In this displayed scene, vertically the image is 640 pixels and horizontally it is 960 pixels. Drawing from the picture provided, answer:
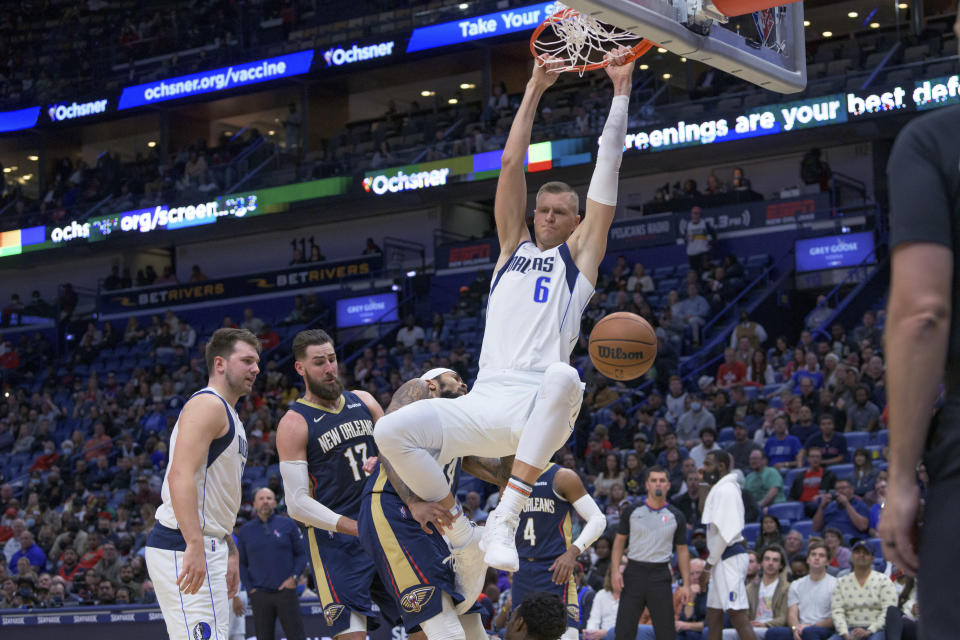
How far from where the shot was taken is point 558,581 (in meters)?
8.19

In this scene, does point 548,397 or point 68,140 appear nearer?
point 548,397

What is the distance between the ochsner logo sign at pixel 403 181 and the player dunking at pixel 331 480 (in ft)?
62.1

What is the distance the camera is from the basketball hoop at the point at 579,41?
6.07 meters

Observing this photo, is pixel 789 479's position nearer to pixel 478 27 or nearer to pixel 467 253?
pixel 467 253

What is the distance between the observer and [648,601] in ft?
33.8

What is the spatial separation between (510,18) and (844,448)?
51.6ft

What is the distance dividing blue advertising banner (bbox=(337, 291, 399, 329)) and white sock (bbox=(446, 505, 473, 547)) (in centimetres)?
2115

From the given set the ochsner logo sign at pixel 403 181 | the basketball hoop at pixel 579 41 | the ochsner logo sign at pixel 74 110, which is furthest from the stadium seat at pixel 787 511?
the ochsner logo sign at pixel 74 110

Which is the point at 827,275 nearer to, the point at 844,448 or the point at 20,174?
the point at 844,448

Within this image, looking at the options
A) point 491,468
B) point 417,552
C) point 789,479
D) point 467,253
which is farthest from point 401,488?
point 467,253

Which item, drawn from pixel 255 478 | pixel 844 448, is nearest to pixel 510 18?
pixel 255 478

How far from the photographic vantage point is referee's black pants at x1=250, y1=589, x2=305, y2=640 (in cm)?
1084

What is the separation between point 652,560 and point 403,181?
1731 cm

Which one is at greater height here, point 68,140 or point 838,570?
point 68,140
